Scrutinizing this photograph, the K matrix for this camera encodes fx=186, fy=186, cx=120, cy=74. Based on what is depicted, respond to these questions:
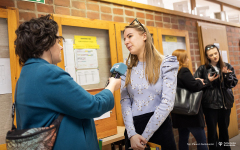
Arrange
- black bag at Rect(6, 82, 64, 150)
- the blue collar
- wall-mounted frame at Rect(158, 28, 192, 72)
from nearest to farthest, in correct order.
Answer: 1. black bag at Rect(6, 82, 64, 150)
2. the blue collar
3. wall-mounted frame at Rect(158, 28, 192, 72)

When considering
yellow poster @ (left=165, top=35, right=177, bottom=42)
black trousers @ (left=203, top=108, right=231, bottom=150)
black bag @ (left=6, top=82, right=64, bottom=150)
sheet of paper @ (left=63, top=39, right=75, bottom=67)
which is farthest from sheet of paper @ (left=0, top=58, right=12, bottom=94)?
black trousers @ (left=203, top=108, right=231, bottom=150)

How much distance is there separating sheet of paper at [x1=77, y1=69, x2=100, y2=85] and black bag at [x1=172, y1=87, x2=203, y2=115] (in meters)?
0.96

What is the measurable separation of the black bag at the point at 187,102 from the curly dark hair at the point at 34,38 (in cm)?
163

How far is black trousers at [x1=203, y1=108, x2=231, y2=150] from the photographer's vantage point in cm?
248

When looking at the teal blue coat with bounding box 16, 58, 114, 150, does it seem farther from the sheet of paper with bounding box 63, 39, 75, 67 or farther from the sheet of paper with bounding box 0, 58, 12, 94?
the sheet of paper with bounding box 63, 39, 75, 67

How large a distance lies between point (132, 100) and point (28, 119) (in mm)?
809

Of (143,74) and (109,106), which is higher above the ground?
(143,74)

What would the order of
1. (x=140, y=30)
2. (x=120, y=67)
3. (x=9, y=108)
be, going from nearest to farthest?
1. (x=120, y=67)
2. (x=140, y=30)
3. (x=9, y=108)

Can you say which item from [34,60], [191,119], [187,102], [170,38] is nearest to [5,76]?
[34,60]

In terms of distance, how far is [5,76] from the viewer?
1.61 metres

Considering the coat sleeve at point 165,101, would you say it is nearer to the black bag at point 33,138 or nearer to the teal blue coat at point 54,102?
the teal blue coat at point 54,102

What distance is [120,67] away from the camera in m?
1.14

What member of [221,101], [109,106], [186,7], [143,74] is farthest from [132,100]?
[186,7]

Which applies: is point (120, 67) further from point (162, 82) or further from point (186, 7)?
point (186, 7)
